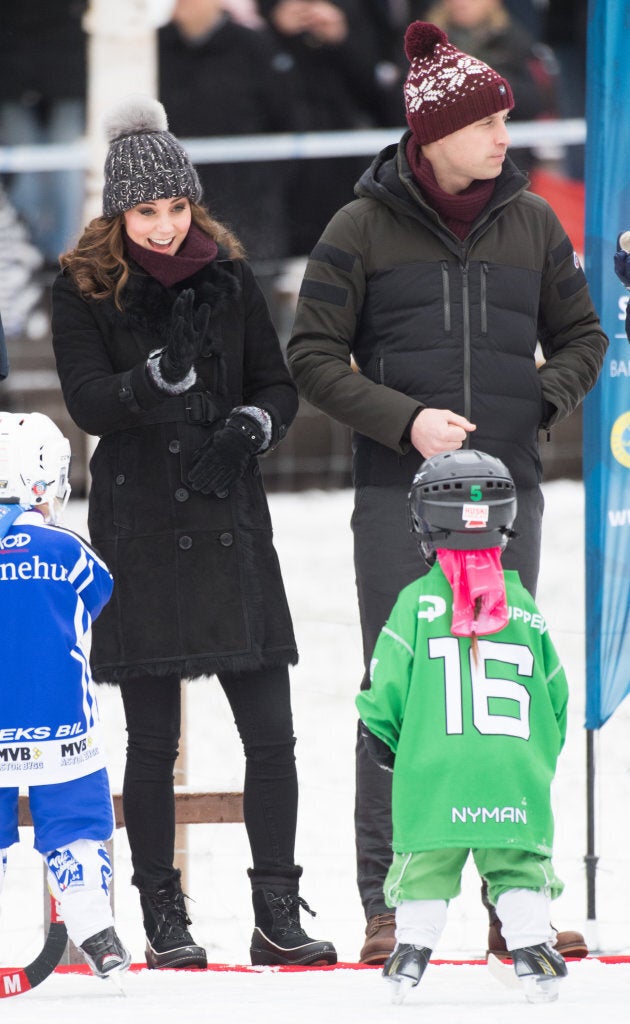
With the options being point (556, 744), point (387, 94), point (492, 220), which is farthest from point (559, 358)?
point (387, 94)

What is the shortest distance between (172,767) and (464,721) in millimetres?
729

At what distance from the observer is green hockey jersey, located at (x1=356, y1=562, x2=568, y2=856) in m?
2.72

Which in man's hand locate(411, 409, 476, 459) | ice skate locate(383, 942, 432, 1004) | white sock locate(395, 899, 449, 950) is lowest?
ice skate locate(383, 942, 432, 1004)

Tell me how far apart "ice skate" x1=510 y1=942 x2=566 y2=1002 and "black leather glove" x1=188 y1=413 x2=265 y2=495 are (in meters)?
1.08

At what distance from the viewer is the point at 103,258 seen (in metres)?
3.30

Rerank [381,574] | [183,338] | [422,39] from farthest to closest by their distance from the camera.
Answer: [422,39]
[381,574]
[183,338]

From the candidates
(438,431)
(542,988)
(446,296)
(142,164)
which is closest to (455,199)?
(446,296)

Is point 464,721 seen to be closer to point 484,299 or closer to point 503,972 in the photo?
point 503,972

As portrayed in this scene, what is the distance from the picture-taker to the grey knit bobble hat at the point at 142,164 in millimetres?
3240

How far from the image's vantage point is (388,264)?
3320mm

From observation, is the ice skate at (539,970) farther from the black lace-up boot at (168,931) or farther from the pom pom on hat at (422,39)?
the pom pom on hat at (422,39)

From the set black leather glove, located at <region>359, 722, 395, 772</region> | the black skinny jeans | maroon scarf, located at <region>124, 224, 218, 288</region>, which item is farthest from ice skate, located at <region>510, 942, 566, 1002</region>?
maroon scarf, located at <region>124, 224, 218, 288</region>

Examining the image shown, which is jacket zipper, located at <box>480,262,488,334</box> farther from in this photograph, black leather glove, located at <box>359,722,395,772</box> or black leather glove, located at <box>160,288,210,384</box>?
black leather glove, located at <box>359,722,395,772</box>

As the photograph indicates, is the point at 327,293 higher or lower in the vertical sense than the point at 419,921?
higher
